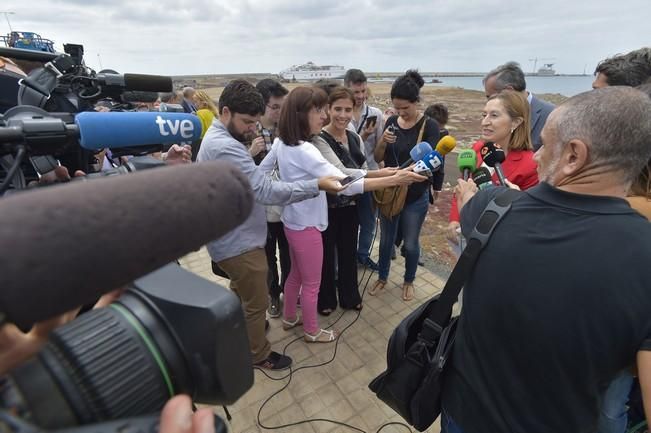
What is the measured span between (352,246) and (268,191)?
1407mm

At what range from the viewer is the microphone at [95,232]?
0.31 meters

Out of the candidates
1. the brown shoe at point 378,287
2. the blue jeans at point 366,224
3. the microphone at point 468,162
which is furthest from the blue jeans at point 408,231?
the microphone at point 468,162

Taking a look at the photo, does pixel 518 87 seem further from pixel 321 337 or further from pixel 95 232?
pixel 95 232

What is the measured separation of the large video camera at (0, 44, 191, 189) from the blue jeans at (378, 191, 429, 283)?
8.48 ft

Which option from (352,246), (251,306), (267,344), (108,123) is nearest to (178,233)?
(108,123)

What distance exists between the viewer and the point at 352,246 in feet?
11.4

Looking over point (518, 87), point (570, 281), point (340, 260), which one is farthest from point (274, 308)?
point (518, 87)

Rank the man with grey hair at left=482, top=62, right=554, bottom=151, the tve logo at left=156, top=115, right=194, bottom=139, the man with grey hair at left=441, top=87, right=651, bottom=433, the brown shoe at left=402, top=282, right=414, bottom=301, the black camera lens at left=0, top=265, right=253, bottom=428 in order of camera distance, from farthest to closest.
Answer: the brown shoe at left=402, top=282, right=414, bottom=301 → the man with grey hair at left=482, top=62, right=554, bottom=151 → the tve logo at left=156, top=115, right=194, bottom=139 → the man with grey hair at left=441, top=87, right=651, bottom=433 → the black camera lens at left=0, top=265, right=253, bottom=428

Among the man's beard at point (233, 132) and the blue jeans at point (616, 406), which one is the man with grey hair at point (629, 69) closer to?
the blue jeans at point (616, 406)

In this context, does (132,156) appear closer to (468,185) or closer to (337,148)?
(468,185)

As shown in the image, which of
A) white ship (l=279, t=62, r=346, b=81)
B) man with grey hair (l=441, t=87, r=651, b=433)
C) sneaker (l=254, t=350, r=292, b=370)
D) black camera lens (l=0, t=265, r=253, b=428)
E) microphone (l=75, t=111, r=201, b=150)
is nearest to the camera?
black camera lens (l=0, t=265, r=253, b=428)

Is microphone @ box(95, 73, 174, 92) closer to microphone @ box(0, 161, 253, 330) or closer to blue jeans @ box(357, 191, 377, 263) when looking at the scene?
microphone @ box(0, 161, 253, 330)

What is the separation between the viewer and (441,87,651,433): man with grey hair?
1036 millimetres

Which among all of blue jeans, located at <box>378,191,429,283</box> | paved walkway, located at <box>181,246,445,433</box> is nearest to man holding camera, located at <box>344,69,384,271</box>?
blue jeans, located at <box>378,191,429,283</box>
